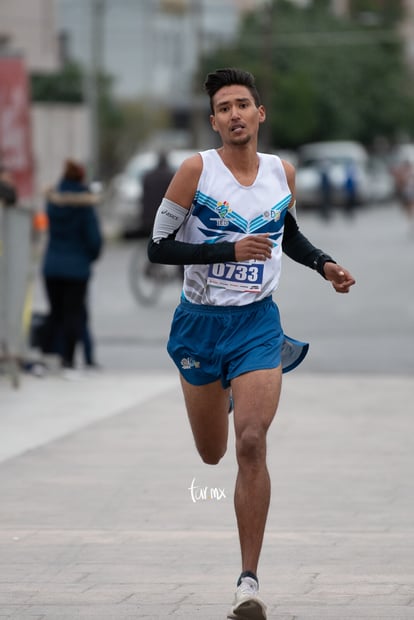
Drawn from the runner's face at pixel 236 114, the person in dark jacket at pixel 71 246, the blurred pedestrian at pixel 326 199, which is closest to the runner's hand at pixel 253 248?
the runner's face at pixel 236 114

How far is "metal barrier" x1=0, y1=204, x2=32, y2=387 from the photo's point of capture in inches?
465

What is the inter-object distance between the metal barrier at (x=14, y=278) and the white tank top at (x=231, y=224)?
606 cm

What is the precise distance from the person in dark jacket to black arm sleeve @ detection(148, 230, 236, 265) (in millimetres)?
7150

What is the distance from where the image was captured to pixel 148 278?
20328 millimetres

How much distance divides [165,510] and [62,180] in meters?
6.10

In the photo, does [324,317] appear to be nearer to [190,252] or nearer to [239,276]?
[239,276]

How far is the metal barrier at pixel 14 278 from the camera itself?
38.8 feet

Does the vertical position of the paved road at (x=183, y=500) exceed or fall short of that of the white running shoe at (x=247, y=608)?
it falls short

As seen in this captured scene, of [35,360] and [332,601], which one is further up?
[332,601]

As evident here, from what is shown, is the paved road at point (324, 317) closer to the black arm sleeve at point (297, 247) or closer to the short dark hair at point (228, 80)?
the black arm sleeve at point (297, 247)

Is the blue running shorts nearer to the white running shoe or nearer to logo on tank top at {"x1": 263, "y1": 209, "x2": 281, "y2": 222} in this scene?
logo on tank top at {"x1": 263, "y1": 209, "x2": 281, "y2": 222}

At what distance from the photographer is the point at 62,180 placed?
1320 cm

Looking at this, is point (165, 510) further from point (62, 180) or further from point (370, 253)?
point (370, 253)

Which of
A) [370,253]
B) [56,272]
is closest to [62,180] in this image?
[56,272]
